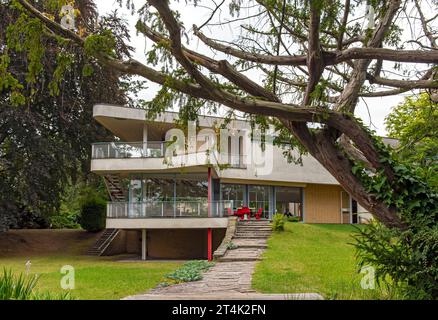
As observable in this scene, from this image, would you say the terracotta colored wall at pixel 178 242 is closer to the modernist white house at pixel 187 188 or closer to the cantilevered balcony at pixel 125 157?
the modernist white house at pixel 187 188

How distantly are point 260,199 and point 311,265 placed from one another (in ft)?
46.8

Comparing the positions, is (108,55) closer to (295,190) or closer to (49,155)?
(49,155)

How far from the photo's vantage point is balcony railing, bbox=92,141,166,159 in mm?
24547

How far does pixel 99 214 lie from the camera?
32.8 metres

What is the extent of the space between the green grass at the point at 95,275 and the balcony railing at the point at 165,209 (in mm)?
2493

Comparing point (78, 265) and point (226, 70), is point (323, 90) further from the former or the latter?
point (78, 265)

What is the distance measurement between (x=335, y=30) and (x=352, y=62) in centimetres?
91

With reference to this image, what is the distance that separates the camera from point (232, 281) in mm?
13250

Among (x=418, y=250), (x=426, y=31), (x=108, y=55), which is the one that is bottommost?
(x=418, y=250)

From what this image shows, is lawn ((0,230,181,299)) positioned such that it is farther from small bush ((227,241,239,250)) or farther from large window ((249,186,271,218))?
large window ((249,186,271,218))

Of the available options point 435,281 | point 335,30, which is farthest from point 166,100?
point 435,281

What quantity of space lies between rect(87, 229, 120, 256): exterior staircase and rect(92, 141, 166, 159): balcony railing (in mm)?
5932

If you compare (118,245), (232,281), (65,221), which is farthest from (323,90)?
(65,221)

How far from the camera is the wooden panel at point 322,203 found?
32.5m
